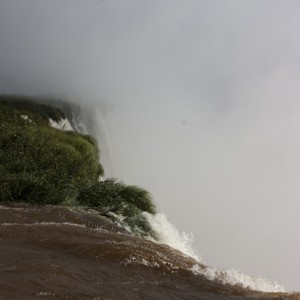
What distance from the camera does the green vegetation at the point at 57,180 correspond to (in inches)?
446

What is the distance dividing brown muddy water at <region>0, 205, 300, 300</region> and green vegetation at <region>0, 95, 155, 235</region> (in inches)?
79.0

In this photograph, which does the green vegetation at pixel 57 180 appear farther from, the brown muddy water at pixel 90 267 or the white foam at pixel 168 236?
the brown muddy water at pixel 90 267

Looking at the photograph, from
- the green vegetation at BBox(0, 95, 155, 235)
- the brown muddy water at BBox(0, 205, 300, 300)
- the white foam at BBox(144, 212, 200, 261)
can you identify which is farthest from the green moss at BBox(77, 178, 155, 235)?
the brown muddy water at BBox(0, 205, 300, 300)

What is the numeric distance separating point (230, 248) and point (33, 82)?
91.2 ft

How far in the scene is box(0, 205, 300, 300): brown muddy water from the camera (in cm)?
592

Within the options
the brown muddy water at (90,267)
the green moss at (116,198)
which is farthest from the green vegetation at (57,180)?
the brown muddy water at (90,267)

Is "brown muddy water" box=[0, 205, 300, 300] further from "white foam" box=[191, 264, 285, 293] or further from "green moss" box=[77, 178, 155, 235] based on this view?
"green moss" box=[77, 178, 155, 235]

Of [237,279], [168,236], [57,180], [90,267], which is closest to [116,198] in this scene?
[57,180]

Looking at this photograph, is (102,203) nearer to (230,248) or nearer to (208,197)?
(230,248)

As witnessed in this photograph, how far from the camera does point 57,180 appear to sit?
12594 millimetres

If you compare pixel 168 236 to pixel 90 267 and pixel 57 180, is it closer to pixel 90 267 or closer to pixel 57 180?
pixel 57 180

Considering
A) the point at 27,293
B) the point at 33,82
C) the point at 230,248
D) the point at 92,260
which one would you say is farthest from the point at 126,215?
the point at 230,248

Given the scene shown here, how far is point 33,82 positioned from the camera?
35.8 m

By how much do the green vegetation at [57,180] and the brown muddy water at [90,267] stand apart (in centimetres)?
201
